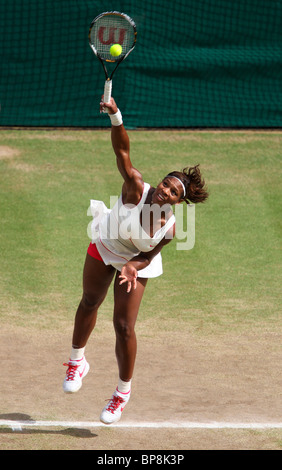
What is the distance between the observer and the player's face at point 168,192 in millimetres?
5625

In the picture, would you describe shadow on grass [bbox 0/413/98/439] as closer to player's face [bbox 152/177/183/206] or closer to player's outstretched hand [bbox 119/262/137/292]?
player's outstretched hand [bbox 119/262/137/292]

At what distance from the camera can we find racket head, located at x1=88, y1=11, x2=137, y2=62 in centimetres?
634

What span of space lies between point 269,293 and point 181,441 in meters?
3.37

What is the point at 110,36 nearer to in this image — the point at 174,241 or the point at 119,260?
the point at 119,260

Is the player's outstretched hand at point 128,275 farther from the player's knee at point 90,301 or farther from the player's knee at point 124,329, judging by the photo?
the player's knee at point 90,301

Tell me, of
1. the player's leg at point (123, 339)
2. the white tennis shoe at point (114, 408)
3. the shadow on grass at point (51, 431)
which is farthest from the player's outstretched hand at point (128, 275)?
the shadow on grass at point (51, 431)

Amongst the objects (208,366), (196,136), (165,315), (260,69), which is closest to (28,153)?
(196,136)

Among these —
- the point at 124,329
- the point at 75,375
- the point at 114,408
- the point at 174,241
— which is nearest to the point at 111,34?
the point at 124,329

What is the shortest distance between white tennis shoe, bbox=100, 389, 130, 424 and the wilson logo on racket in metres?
2.76

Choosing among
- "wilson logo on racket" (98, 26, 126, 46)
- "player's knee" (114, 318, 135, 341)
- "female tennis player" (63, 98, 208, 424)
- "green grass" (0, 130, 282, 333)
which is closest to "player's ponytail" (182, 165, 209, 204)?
"female tennis player" (63, 98, 208, 424)

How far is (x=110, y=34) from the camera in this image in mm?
6438

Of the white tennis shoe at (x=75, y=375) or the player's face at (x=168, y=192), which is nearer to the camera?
the player's face at (x=168, y=192)

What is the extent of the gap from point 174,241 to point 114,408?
15.0ft

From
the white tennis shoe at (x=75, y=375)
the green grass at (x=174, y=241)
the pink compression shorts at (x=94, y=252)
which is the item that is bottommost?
the green grass at (x=174, y=241)
